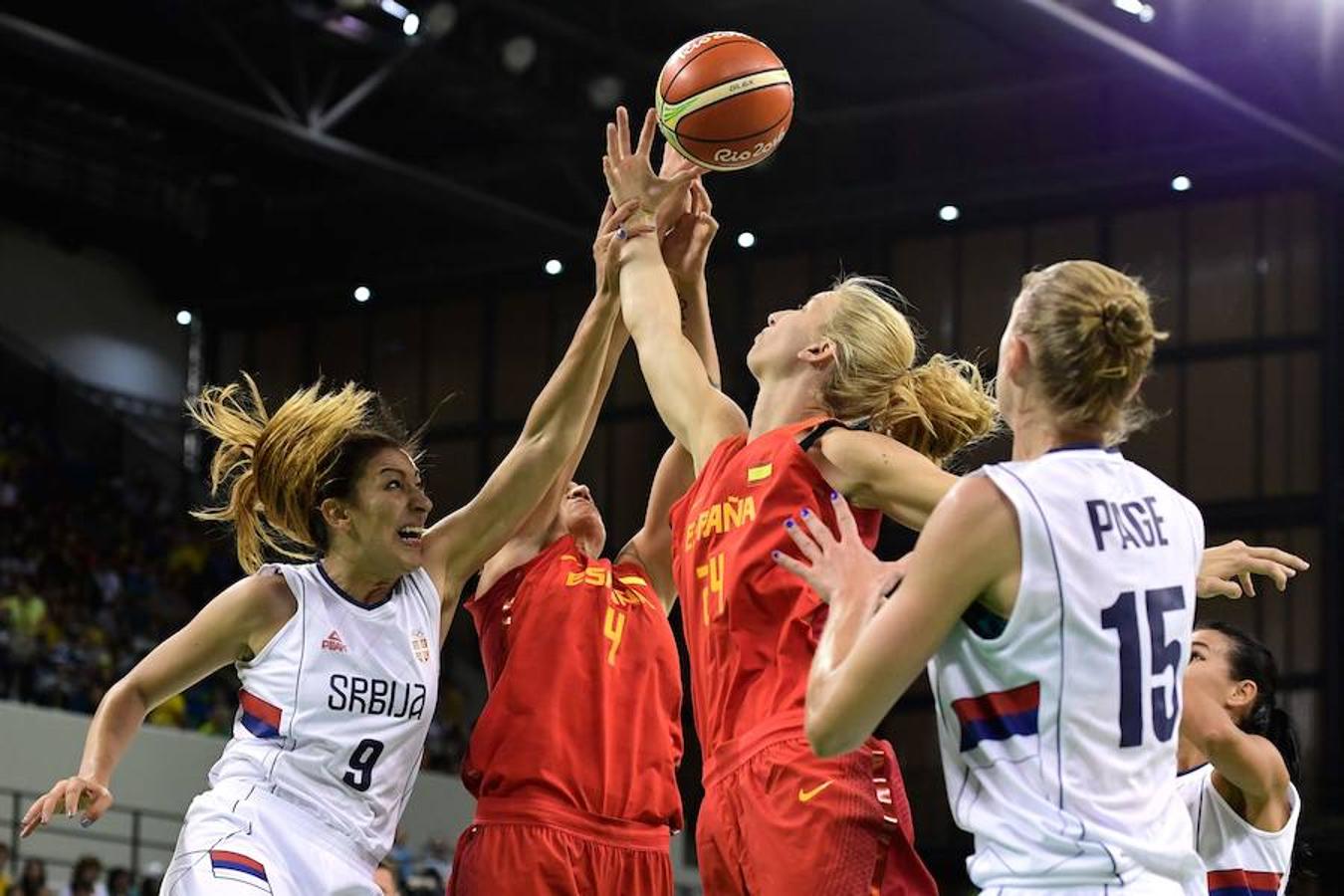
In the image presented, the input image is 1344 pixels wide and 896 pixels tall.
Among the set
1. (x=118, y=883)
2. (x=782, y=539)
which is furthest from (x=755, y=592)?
(x=118, y=883)

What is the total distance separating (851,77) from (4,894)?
12227mm

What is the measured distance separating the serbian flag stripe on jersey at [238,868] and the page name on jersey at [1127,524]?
2.35 metres

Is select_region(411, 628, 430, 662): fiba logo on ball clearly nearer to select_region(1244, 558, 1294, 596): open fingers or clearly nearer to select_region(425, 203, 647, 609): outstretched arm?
select_region(425, 203, 647, 609): outstretched arm

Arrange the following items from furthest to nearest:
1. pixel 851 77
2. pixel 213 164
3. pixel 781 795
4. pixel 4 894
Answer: pixel 213 164 < pixel 851 77 < pixel 4 894 < pixel 781 795

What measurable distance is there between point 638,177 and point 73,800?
2.09m

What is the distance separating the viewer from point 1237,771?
4.69m

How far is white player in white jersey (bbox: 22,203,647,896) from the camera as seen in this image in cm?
479

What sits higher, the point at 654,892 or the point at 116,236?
the point at 116,236

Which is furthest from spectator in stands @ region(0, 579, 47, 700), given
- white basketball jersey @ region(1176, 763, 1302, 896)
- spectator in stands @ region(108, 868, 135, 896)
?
white basketball jersey @ region(1176, 763, 1302, 896)

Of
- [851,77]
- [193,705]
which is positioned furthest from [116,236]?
[851,77]

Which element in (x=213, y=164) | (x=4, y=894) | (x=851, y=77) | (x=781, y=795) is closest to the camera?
(x=781, y=795)

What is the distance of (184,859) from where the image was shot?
475cm

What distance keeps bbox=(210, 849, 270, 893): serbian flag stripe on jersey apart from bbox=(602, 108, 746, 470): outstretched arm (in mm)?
1394

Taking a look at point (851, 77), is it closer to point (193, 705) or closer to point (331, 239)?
point (331, 239)
